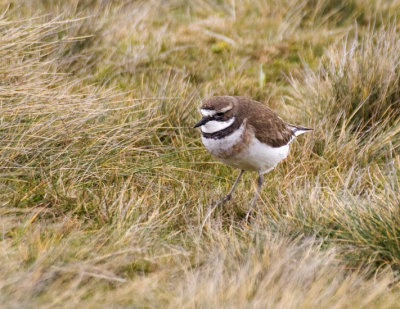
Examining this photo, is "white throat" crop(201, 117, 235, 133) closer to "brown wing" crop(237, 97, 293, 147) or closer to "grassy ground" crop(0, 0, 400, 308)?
"brown wing" crop(237, 97, 293, 147)

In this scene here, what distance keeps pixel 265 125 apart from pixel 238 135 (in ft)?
0.97

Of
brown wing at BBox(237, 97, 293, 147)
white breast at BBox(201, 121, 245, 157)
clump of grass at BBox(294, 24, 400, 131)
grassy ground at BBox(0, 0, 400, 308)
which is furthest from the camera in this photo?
clump of grass at BBox(294, 24, 400, 131)

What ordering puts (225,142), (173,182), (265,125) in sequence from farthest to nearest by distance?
(173,182) < (265,125) < (225,142)

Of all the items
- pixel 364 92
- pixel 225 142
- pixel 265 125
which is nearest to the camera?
pixel 225 142

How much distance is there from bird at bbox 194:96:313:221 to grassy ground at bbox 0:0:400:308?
0.28 m

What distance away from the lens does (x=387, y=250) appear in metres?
4.00

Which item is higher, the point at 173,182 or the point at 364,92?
the point at 364,92

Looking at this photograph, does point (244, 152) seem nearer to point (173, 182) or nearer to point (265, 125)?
point (265, 125)

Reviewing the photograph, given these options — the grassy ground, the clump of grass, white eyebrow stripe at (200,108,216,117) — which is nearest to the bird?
white eyebrow stripe at (200,108,216,117)

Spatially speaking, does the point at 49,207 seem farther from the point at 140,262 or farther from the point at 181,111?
the point at 181,111

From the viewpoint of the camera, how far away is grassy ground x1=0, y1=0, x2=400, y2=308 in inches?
140

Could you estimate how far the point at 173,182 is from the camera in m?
5.11

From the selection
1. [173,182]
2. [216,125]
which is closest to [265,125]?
[216,125]

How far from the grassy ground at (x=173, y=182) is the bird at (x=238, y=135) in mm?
279
